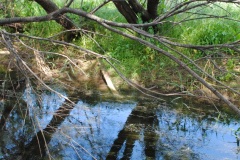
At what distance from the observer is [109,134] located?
192 inches

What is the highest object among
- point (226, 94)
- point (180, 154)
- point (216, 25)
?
point (216, 25)

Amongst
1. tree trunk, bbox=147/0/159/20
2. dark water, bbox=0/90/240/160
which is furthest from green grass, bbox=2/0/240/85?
dark water, bbox=0/90/240/160

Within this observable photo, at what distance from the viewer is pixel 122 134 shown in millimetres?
4930

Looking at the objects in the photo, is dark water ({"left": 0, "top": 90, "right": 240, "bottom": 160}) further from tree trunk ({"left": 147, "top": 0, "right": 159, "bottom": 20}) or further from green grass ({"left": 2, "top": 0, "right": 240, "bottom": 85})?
tree trunk ({"left": 147, "top": 0, "right": 159, "bottom": 20})

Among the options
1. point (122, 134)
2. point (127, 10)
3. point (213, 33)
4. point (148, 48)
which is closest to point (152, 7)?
point (127, 10)

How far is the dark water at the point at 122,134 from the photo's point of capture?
4395mm

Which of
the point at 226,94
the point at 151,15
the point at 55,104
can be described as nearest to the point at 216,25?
the point at 151,15

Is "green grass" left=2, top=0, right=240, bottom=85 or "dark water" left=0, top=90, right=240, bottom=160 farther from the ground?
"green grass" left=2, top=0, right=240, bottom=85

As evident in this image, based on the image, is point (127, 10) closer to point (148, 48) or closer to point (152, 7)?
point (152, 7)

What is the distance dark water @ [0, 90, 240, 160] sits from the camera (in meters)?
4.39

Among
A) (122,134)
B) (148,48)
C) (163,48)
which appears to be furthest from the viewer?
(148,48)

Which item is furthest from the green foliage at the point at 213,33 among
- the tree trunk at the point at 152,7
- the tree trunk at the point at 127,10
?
the tree trunk at the point at 127,10

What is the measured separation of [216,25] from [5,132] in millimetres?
4740

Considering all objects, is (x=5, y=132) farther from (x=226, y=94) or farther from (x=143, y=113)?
(x=226, y=94)
